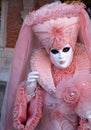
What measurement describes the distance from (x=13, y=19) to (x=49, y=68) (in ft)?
13.2

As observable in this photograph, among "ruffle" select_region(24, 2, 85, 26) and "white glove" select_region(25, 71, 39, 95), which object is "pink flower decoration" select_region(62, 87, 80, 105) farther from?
"ruffle" select_region(24, 2, 85, 26)

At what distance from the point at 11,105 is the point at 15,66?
207mm

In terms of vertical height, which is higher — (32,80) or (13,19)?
(13,19)

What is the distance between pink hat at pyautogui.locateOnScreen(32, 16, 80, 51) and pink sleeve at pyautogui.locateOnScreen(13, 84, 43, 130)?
0.25 meters

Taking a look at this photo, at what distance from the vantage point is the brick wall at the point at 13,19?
5844mm

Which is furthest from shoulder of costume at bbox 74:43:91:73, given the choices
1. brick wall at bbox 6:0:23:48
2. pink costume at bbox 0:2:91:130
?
brick wall at bbox 6:0:23:48

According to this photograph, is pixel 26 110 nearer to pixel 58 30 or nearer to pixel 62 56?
pixel 62 56

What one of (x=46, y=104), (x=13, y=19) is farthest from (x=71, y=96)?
(x=13, y=19)

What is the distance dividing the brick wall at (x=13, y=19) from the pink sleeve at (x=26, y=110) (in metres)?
3.96

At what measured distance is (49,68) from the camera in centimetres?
195

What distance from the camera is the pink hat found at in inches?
73.4

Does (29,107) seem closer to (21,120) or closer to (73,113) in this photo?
(21,120)

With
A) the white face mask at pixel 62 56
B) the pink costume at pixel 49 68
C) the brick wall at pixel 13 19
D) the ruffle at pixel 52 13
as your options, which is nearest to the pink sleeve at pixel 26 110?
the pink costume at pixel 49 68

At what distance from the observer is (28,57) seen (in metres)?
2.01
